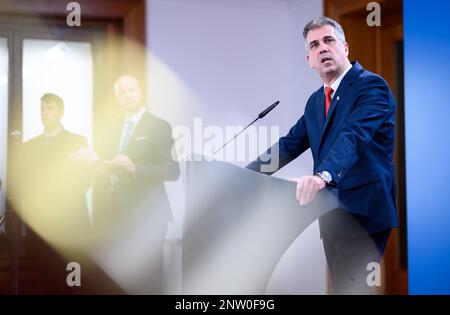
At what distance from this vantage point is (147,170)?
312 centimetres

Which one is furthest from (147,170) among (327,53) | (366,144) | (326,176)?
(326,176)

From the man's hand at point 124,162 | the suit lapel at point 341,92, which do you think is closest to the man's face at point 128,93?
the man's hand at point 124,162

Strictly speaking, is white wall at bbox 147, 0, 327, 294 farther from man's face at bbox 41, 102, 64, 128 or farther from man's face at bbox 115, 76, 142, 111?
man's face at bbox 41, 102, 64, 128

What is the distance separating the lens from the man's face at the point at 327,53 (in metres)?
2.03

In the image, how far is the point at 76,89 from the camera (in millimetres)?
3168

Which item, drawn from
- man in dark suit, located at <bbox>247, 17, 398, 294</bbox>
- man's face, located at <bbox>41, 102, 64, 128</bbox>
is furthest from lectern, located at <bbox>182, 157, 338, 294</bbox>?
man's face, located at <bbox>41, 102, 64, 128</bbox>

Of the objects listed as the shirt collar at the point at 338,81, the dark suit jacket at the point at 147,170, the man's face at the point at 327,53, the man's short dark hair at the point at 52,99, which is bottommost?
the dark suit jacket at the point at 147,170

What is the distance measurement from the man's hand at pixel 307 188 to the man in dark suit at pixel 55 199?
1.90 metres

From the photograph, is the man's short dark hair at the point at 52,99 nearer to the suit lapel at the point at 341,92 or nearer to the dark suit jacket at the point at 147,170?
the dark suit jacket at the point at 147,170

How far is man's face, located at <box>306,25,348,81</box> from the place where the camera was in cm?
203

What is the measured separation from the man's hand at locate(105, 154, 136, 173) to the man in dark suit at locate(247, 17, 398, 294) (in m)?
1.23

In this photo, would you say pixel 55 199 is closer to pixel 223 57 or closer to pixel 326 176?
pixel 223 57

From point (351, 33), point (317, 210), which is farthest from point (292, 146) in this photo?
point (351, 33)
